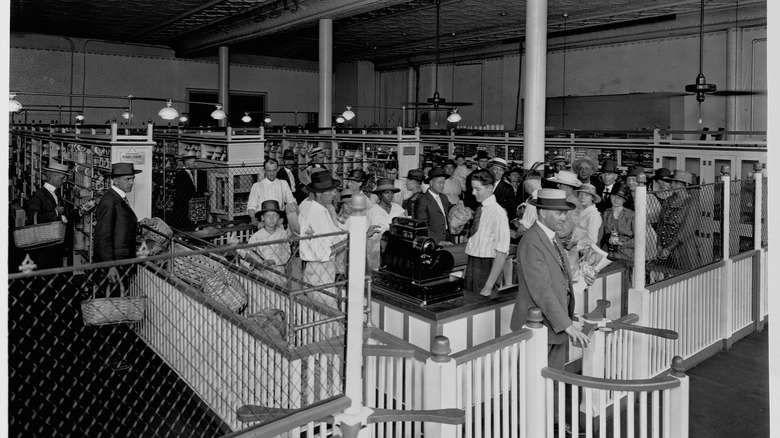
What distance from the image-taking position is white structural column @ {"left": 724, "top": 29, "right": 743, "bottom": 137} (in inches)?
522

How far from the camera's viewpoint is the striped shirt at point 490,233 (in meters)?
4.44

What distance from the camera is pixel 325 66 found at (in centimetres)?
1438

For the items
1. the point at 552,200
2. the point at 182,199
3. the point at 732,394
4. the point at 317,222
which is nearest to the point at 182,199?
the point at 182,199

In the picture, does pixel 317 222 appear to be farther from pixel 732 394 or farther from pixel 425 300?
pixel 732 394

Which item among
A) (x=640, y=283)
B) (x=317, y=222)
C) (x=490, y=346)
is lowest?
(x=490, y=346)

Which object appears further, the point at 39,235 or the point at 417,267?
the point at 39,235

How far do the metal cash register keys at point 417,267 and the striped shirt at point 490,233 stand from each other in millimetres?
300

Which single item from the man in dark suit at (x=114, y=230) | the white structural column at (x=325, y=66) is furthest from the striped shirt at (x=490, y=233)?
the white structural column at (x=325, y=66)

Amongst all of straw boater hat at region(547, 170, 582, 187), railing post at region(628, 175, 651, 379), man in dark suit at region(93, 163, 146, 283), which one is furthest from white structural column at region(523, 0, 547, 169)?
man in dark suit at region(93, 163, 146, 283)

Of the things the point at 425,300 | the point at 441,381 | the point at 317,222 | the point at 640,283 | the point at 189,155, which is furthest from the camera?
the point at 189,155

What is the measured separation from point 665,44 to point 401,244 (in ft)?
41.9

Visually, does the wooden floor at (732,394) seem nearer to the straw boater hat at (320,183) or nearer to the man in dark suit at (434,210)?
the man in dark suit at (434,210)

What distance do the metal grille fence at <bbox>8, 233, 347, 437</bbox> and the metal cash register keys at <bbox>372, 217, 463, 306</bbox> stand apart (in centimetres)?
42

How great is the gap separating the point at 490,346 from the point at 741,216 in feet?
15.1
